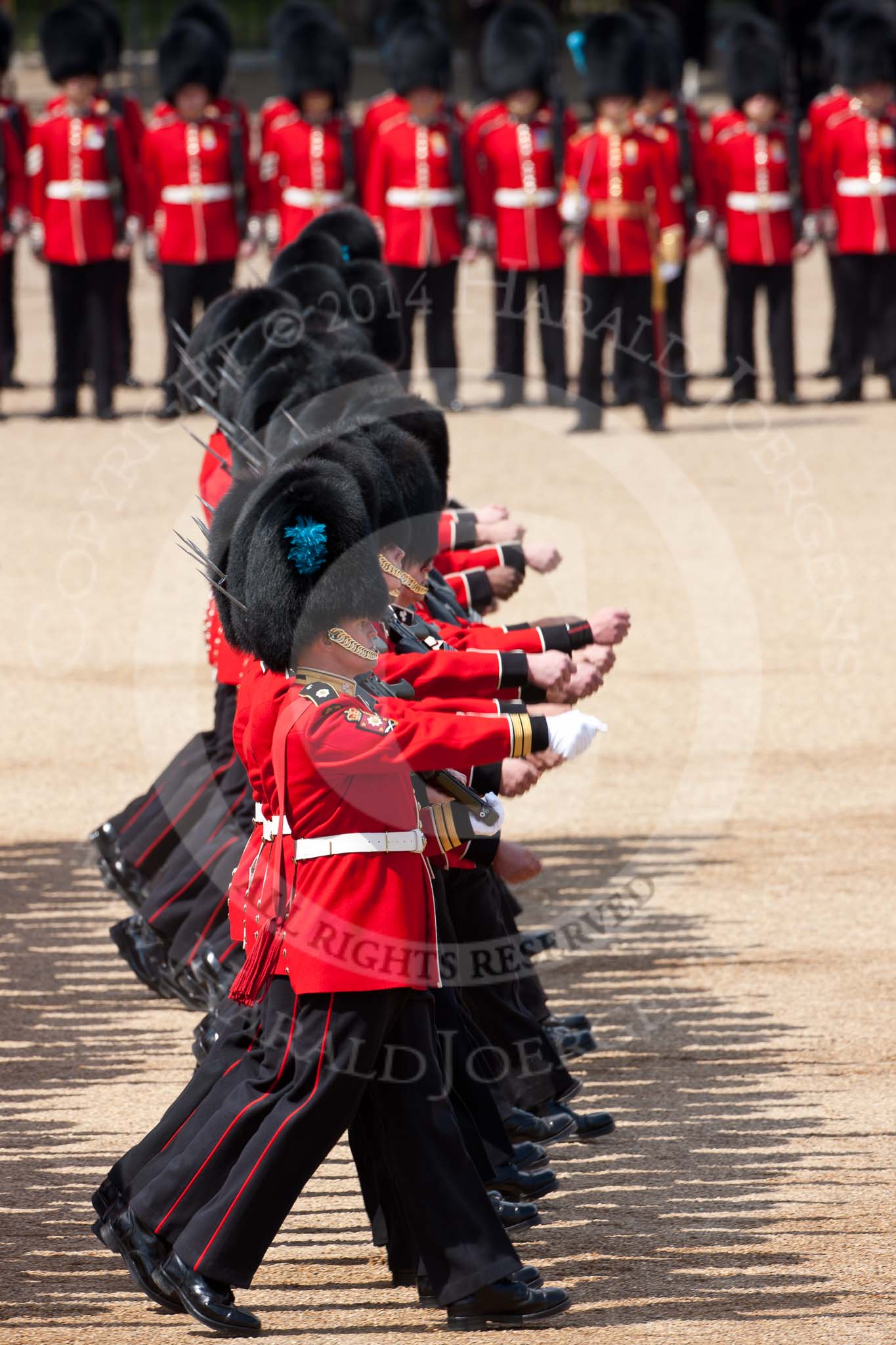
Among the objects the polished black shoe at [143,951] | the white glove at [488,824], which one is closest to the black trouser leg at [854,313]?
the polished black shoe at [143,951]

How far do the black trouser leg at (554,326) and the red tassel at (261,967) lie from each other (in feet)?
24.1

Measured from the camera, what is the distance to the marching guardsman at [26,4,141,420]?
9.88 meters

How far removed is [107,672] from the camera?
6492 millimetres

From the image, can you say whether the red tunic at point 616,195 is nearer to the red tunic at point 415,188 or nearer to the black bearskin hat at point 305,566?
the red tunic at point 415,188

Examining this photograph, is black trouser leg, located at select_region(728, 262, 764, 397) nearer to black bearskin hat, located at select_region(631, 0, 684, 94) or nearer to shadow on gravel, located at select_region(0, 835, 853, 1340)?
black bearskin hat, located at select_region(631, 0, 684, 94)

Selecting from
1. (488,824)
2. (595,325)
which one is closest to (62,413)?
(595,325)

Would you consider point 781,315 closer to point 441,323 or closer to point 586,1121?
point 441,323

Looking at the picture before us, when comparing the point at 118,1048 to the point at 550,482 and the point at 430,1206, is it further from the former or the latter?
the point at 550,482

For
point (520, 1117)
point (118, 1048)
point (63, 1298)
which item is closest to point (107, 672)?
point (118, 1048)

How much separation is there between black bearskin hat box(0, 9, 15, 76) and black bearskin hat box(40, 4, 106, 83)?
2.72 feet

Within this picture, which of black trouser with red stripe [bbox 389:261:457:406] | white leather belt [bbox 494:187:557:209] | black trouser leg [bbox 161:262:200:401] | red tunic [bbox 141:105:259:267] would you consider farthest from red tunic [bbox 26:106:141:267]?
white leather belt [bbox 494:187:557:209]

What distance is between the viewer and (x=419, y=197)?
32.9 ft

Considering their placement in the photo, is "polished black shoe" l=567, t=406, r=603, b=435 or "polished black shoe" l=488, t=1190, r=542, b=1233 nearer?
"polished black shoe" l=488, t=1190, r=542, b=1233

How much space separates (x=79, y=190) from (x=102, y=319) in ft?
1.75
